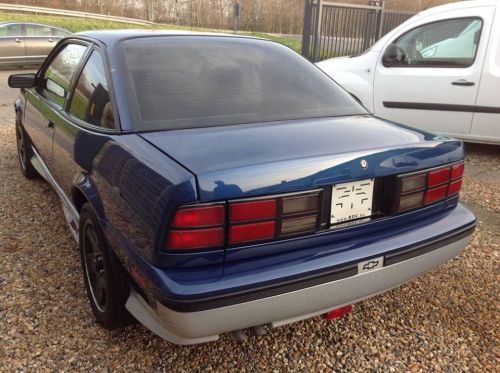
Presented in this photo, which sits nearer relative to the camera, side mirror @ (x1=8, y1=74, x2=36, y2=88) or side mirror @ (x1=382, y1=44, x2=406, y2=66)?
side mirror @ (x1=8, y1=74, x2=36, y2=88)

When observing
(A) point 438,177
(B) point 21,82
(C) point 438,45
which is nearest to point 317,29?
(C) point 438,45

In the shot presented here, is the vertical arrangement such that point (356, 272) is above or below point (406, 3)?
below

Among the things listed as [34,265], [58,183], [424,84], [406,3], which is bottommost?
[34,265]

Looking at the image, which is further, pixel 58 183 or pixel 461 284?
pixel 58 183

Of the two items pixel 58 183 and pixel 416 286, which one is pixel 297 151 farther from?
pixel 58 183

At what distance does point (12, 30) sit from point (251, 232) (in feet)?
44.4

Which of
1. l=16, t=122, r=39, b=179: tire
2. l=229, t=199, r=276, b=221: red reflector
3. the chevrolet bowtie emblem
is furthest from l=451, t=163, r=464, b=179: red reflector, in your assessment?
l=16, t=122, r=39, b=179: tire

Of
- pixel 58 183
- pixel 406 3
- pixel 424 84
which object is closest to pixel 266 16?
pixel 406 3

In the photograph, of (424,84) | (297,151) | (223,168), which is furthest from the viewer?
(424,84)

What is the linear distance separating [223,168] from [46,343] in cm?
132

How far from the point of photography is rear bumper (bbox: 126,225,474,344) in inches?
64.2

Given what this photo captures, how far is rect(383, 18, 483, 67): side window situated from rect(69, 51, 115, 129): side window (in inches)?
162

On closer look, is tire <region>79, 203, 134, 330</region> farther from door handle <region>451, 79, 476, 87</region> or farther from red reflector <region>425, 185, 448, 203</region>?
door handle <region>451, 79, 476, 87</region>

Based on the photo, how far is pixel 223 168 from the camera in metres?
1.67
